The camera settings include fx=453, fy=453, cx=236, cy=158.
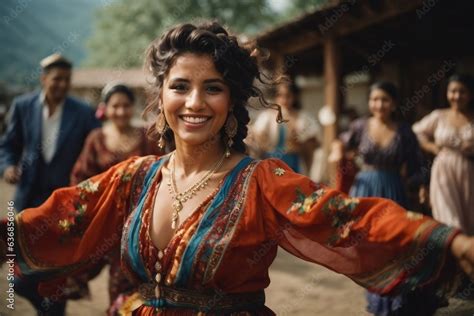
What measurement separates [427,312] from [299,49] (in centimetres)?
757

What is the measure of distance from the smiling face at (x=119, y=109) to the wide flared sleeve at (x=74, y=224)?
7.18 ft

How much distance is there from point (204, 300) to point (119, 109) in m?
2.79

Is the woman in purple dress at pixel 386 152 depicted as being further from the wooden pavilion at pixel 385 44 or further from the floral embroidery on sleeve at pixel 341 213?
the floral embroidery on sleeve at pixel 341 213

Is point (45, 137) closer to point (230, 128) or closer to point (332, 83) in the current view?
point (230, 128)

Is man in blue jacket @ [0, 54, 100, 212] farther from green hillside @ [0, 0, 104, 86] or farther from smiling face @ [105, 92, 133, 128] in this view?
green hillside @ [0, 0, 104, 86]

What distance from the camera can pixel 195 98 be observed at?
180 centimetres

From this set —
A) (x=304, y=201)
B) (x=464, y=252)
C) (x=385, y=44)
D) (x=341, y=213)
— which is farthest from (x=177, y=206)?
(x=385, y=44)

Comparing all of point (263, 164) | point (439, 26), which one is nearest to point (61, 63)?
A: point (263, 164)

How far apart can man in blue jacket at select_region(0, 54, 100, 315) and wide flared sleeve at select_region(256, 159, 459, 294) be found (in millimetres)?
2825

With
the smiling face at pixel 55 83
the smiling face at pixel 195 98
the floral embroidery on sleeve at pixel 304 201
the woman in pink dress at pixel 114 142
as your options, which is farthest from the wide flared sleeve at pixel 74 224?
the smiling face at pixel 55 83

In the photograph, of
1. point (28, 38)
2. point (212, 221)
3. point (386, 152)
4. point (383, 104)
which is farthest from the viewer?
point (28, 38)

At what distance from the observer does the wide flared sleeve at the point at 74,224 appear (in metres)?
1.97

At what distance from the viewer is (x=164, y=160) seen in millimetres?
2096

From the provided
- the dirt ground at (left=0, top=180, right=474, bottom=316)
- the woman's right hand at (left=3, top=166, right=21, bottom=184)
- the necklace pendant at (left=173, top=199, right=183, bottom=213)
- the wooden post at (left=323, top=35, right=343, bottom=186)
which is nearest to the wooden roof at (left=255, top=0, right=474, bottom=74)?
the wooden post at (left=323, top=35, right=343, bottom=186)
